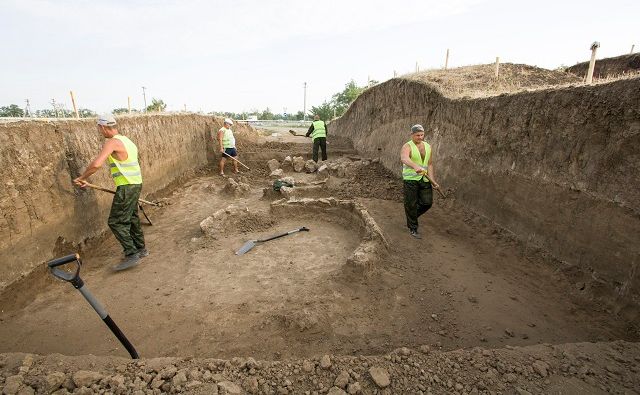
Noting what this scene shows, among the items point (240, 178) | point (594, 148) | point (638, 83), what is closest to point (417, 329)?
point (594, 148)

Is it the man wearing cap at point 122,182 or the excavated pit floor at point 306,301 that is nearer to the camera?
the excavated pit floor at point 306,301

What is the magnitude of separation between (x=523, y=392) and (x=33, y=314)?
433cm

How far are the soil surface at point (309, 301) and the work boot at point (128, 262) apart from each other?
3.9 inches

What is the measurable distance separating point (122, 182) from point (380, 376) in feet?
12.5

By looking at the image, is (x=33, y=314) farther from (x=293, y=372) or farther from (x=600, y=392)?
(x=600, y=392)

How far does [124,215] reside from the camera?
4.20 metres

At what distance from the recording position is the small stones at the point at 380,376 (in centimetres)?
193

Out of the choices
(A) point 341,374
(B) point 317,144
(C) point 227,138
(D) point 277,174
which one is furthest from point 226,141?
(A) point 341,374

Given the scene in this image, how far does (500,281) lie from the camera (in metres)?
3.79

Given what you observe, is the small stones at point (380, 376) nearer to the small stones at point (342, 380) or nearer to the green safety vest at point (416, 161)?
the small stones at point (342, 380)

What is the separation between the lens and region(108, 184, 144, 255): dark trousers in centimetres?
414

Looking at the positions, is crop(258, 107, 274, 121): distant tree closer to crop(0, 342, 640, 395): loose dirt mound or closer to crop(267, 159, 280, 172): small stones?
crop(267, 159, 280, 172): small stones

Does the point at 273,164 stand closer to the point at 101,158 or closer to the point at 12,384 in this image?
the point at 101,158

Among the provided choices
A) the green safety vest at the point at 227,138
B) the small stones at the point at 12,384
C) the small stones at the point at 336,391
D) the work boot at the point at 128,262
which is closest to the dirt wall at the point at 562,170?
the small stones at the point at 336,391
